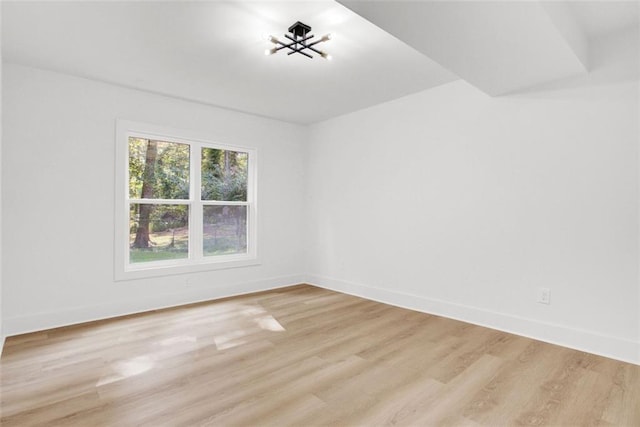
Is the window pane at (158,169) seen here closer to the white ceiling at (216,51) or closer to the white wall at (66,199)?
the white wall at (66,199)

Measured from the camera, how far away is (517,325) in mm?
3150

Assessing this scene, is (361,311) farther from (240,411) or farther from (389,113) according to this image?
(389,113)

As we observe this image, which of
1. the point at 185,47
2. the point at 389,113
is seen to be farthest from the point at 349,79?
the point at 185,47

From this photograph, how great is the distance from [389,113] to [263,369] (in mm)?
3250

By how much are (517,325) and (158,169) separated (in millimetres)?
4207

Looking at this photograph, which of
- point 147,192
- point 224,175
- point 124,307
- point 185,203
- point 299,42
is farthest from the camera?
point 224,175

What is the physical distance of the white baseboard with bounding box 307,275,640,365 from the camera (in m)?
2.62

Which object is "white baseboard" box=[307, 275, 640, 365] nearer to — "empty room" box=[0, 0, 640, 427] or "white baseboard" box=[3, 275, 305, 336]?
"empty room" box=[0, 0, 640, 427]

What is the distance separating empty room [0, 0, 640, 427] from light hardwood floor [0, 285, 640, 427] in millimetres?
20

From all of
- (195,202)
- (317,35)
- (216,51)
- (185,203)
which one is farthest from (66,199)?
(317,35)

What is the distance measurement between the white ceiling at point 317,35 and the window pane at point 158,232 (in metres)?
1.42

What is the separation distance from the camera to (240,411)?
6.31 feet

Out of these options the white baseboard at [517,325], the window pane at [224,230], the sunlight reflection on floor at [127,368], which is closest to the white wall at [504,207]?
the white baseboard at [517,325]

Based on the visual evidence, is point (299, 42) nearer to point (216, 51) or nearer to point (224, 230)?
point (216, 51)
